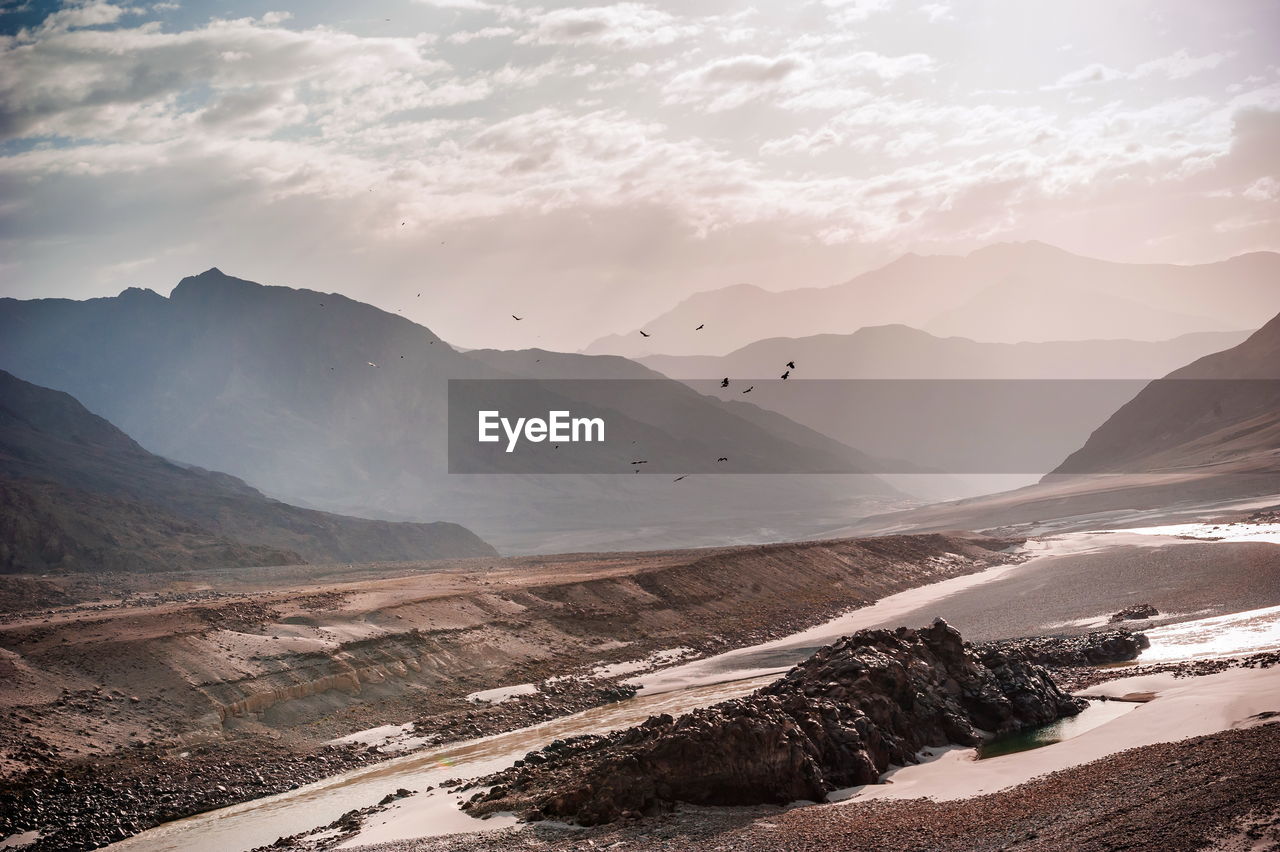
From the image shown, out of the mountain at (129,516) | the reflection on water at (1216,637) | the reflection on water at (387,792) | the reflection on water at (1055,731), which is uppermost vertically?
the mountain at (129,516)

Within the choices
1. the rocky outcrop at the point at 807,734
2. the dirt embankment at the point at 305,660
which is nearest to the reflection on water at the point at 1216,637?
the rocky outcrop at the point at 807,734

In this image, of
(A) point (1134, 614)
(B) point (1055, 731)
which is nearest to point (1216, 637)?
(A) point (1134, 614)

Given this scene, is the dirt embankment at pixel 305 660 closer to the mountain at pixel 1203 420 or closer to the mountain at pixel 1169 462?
the mountain at pixel 1169 462

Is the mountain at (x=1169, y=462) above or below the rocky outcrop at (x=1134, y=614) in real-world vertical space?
above

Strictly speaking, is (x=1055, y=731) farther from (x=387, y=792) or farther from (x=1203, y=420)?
(x=1203, y=420)

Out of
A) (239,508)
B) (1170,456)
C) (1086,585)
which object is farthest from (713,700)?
(1170,456)

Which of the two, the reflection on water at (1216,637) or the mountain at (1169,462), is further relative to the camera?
the mountain at (1169,462)
